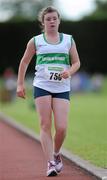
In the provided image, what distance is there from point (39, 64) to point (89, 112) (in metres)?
13.6

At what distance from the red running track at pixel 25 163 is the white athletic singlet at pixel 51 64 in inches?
45.4

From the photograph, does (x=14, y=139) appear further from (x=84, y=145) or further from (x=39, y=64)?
(x=39, y=64)

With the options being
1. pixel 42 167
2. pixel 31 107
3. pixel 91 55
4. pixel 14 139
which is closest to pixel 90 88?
pixel 91 55

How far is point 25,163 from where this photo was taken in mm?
10086

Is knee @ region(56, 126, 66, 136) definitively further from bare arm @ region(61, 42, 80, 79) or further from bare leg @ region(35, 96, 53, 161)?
bare arm @ region(61, 42, 80, 79)

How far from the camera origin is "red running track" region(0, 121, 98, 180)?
8.70m

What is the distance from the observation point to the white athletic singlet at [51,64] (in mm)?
8391

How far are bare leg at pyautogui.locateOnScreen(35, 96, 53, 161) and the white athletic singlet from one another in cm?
16

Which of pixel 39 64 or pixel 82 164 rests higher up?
pixel 39 64

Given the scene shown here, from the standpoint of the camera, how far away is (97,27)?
45312 millimetres

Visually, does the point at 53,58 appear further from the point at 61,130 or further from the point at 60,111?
the point at 61,130

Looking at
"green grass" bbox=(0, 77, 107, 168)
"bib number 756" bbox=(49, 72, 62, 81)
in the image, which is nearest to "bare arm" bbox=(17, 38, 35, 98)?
"bib number 756" bbox=(49, 72, 62, 81)

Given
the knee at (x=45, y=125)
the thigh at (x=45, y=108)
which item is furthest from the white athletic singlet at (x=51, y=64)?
the knee at (x=45, y=125)

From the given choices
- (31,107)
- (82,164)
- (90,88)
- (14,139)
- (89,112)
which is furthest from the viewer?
(90,88)
